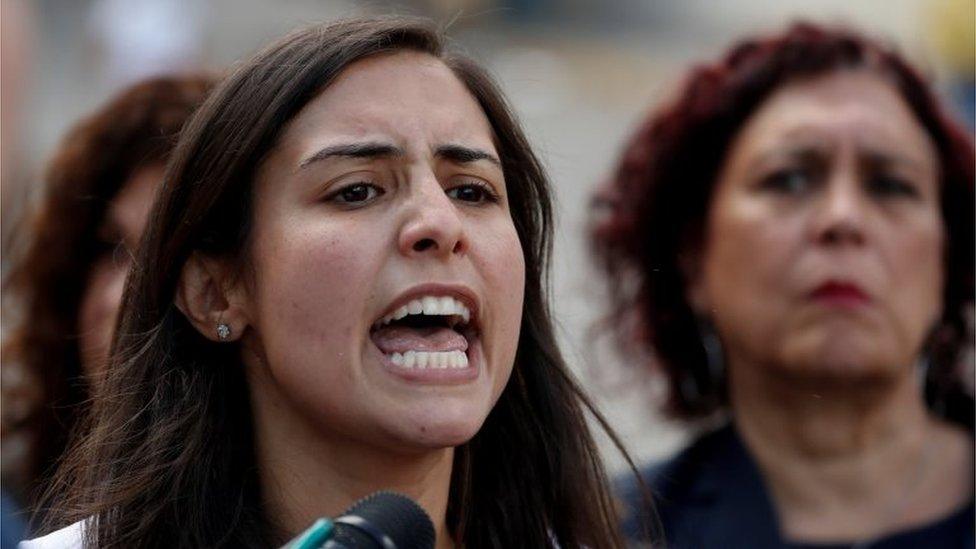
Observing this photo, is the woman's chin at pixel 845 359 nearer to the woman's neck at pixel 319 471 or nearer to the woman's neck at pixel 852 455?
the woman's neck at pixel 852 455

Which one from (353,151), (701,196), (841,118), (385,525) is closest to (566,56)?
(701,196)

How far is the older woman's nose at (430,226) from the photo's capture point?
2711 mm

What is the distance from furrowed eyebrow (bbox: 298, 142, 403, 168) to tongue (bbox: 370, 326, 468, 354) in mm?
290

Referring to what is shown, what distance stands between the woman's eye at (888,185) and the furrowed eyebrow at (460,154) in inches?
67.2

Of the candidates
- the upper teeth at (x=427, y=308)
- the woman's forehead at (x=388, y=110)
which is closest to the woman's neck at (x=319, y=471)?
the upper teeth at (x=427, y=308)

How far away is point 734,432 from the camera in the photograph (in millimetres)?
4480

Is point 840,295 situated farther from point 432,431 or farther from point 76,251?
point 76,251

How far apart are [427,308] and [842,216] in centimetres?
179

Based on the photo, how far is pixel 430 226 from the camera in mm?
2711

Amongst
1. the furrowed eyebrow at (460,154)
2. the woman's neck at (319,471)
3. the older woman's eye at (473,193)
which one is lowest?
the woman's neck at (319,471)

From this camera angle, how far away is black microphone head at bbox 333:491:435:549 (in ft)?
6.56

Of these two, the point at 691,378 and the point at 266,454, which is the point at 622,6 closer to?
the point at 691,378

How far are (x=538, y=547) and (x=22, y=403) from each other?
1.72 metres

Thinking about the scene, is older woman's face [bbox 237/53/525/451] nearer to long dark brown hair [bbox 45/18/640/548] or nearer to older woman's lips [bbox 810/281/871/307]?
long dark brown hair [bbox 45/18/640/548]
